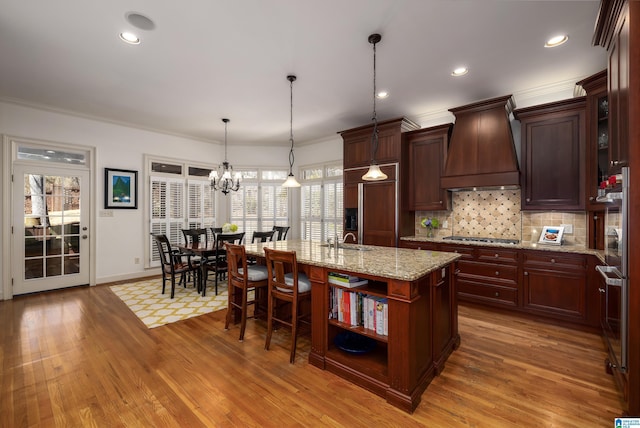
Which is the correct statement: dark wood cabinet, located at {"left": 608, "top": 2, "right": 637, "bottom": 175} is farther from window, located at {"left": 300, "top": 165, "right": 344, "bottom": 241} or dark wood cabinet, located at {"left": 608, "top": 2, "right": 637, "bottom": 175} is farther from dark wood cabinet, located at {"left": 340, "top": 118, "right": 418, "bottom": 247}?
window, located at {"left": 300, "top": 165, "right": 344, "bottom": 241}

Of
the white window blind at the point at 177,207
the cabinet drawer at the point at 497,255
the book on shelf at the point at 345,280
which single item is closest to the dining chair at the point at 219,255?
the white window blind at the point at 177,207

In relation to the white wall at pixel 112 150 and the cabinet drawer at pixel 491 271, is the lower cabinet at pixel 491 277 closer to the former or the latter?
the cabinet drawer at pixel 491 271

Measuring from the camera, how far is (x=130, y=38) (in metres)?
2.70

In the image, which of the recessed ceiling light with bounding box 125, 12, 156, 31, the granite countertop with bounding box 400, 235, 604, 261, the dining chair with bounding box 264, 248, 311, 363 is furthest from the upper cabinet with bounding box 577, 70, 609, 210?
the recessed ceiling light with bounding box 125, 12, 156, 31

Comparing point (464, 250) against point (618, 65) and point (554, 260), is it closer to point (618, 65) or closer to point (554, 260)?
point (554, 260)

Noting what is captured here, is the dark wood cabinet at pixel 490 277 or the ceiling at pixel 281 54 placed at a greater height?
the ceiling at pixel 281 54

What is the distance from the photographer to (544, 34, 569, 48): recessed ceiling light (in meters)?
2.70

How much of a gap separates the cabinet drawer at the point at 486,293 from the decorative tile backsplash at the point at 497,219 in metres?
0.76

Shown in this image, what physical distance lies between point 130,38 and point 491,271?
Answer: 4800 millimetres

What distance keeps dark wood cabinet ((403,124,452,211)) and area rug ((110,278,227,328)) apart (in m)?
3.32

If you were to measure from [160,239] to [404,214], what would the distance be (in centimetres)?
380

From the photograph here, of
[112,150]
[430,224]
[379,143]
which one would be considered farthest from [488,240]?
[112,150]

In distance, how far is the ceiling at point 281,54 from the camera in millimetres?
2346

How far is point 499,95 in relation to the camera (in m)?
4.04
